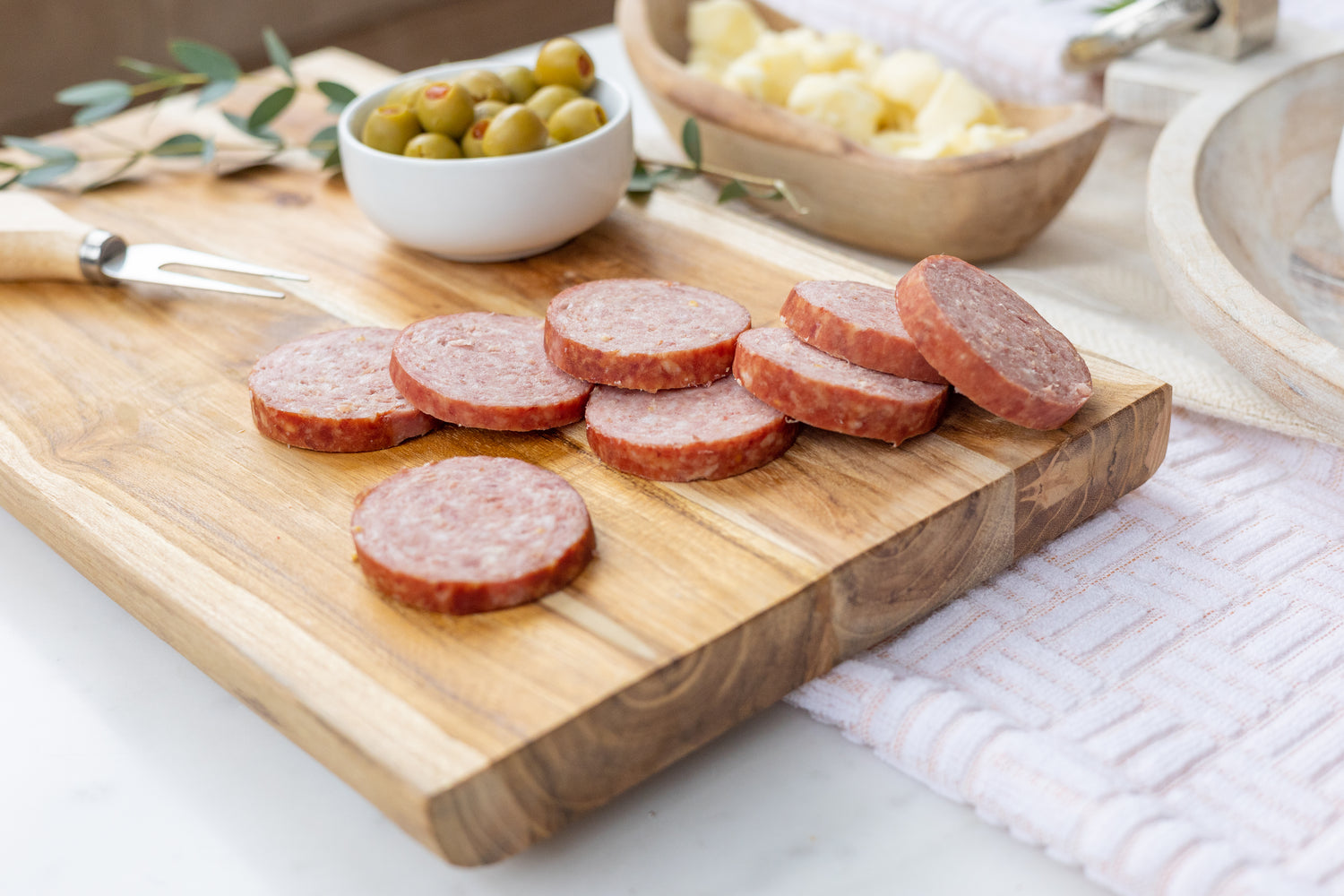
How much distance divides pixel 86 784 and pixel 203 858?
0.16 metres

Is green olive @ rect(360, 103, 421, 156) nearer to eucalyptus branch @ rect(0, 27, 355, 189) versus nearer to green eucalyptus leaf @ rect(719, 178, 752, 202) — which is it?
eucalyptus branch @ rect(0, 27, 355, 189)

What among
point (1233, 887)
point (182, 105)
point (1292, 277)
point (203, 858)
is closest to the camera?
point (1233, 887)

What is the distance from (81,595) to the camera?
131 cm

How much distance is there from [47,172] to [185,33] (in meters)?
1.97

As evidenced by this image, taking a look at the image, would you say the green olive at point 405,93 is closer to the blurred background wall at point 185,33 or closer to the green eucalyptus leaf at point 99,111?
the green eucalyptus leaf at point 99,111

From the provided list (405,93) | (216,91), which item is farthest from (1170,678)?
(216,91)

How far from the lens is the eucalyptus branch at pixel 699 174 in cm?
184

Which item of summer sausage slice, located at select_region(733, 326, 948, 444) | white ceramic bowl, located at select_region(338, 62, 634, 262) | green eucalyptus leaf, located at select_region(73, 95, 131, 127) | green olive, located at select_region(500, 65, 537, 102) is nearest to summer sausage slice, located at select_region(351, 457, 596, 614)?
summer sausage slice, located at select_region(733, 326, 948, 444)

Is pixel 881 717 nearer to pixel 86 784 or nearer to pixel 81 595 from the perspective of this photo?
pixel 86 784

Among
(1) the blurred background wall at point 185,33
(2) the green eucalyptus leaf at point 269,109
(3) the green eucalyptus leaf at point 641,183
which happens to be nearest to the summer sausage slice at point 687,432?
(3) the green eucalyptus leaf at point 641,183

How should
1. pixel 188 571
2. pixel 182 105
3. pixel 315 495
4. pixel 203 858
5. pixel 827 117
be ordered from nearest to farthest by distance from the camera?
pixel 203 858 < pixel 188 571 < pixel 315 495 < pixel 827 117 < pixel 182 105

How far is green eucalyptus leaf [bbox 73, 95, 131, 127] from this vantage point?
2.13m

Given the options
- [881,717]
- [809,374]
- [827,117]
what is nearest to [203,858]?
[881,717]

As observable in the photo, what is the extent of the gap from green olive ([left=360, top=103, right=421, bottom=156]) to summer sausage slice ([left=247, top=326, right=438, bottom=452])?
355 mm
